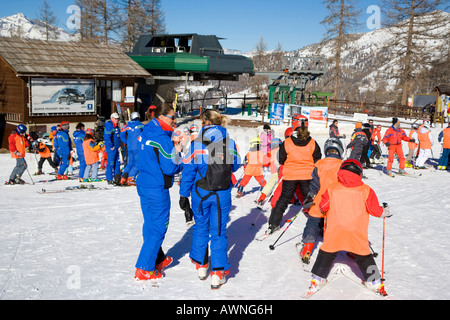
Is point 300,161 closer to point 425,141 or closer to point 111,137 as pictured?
point 111,137

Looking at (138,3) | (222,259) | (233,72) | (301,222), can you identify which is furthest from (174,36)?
(222,259)

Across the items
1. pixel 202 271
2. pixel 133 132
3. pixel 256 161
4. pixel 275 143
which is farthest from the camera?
pixel 133 132

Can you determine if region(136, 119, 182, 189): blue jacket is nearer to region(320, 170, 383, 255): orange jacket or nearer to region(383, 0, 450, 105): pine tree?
region(320, 170, 383, 255): orange jacket

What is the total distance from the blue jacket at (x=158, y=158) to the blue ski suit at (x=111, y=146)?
6211 millimetres

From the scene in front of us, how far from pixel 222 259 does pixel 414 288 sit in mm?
2425

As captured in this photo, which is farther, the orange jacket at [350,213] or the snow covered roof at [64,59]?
the snow covered roof at [64,59]

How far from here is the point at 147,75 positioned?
23.1 meters

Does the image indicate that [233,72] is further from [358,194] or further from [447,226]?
[358,194]

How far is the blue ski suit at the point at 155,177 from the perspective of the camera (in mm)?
4613

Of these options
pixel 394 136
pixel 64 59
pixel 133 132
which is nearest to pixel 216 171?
pixel 133 132

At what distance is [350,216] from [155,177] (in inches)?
89.1

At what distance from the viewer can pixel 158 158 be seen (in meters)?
4.62

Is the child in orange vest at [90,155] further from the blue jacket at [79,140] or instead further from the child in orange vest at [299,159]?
the child in orange vest at [299,159]

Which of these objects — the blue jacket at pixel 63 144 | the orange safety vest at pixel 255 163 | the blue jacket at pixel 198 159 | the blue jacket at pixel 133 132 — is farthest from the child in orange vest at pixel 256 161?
the blue jacket at pixel 63 144
